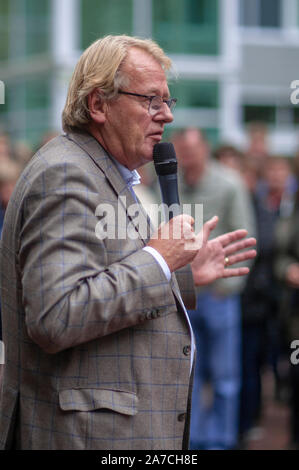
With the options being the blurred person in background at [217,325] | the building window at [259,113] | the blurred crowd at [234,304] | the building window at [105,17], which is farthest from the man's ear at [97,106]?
the building window at [259,113]

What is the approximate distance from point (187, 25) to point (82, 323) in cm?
1568

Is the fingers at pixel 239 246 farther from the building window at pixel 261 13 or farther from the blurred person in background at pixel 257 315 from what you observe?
the building window at pixel 261 13

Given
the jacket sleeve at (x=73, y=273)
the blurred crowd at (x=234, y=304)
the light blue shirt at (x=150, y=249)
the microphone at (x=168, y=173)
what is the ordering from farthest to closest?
the blurred crowd at (x=234, y=304), the microphone at (x=168, y=173), the light blue shirt at (x=150, y=249), the jacket sleeve at (x=73, y=273)

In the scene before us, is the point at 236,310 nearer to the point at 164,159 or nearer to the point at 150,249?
the point at 164,159

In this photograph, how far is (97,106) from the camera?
2.67m

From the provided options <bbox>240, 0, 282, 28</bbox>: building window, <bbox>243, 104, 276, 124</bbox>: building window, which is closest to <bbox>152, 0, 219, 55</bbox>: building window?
<bbox>243, 104, 276, 124</bbox>: building window

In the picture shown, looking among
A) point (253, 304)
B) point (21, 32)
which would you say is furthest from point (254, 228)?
point (21, 32)

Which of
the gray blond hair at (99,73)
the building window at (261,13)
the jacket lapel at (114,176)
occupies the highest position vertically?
the building window at (261,13)

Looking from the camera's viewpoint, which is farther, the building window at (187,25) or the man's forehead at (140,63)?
the building window at (187,25)

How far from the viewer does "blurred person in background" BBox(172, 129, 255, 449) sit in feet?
19.2

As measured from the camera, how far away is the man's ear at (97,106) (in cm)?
265

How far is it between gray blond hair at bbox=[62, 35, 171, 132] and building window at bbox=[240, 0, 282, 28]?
20064 millimetres

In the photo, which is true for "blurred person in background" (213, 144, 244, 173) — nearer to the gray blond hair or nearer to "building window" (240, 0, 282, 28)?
the gray blond hair

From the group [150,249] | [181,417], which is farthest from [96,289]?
[181,417]
